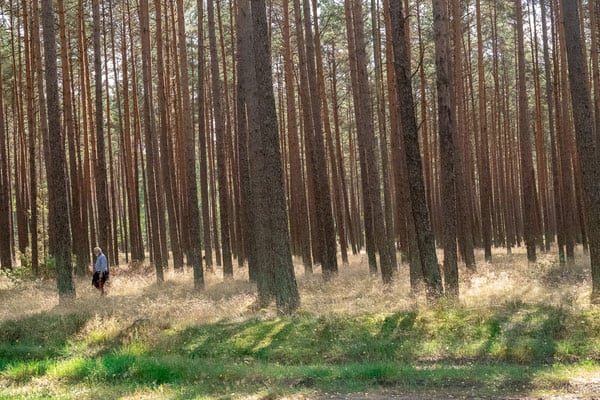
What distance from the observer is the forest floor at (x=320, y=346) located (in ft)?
23.2

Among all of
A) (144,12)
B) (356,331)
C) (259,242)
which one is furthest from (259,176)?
(144,12)

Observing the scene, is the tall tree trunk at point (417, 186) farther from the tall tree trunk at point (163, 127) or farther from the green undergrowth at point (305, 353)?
the tall tree trunk at point (163, 127)

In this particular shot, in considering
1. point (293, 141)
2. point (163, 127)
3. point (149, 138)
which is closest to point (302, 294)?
point (293, 141)

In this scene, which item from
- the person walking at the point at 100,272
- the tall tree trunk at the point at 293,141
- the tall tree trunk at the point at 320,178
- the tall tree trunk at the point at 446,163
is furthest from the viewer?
the tall tree trunk at the point at 293,141

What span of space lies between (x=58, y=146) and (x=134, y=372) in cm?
782

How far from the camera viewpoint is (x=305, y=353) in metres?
9.16

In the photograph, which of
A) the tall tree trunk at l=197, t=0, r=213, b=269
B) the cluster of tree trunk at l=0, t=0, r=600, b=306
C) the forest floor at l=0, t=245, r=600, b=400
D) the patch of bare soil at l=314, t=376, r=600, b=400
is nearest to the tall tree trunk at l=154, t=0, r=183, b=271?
the cluster of tree trunk at l=0, t=0, r=600, b=306

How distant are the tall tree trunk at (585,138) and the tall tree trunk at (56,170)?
11238mm

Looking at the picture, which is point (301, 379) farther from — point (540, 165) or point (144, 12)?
point (540, 165)

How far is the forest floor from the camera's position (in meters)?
7.08

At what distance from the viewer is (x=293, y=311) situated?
1170 centimetres

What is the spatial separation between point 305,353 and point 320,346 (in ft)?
1.12

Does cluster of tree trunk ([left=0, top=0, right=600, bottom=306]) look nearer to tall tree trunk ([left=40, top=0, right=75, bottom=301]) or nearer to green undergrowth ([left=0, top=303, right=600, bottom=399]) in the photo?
tall tree trunk ([left=40, top=0, right=75, bottom=301])

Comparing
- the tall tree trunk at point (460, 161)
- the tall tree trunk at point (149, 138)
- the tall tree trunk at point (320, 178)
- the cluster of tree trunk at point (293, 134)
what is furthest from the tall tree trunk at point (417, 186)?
the tall tree trunk at point (149, 138)
